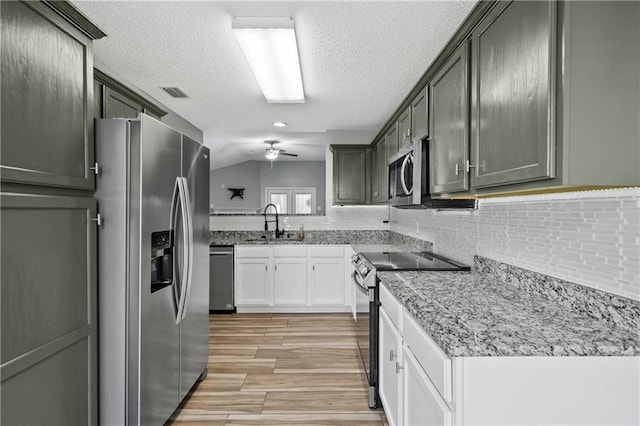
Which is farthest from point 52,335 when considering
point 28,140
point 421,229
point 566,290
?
point 421,229

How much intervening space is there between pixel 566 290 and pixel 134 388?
6.69 ft

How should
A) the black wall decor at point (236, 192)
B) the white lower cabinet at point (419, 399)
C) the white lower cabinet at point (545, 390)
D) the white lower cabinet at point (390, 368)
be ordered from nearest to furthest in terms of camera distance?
the white lower cabinet at point (545, 390) → the white lower cabinet at point (419, 399) → the white lower cabinet at point (390, 368) → the black wall decor at point (236, 192)

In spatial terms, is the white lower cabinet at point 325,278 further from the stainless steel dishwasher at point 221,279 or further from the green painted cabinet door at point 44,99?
the green painted cabinet door at point 44,99

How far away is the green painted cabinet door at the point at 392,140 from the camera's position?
3.57 meters

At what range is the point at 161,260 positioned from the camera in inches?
84.7

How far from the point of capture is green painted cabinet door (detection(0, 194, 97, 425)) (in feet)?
4.36

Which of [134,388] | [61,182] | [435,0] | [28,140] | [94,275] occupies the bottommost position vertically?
[134,388]

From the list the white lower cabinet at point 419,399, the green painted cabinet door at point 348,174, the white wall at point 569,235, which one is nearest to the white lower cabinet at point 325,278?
the green painted cabinet door at point 348,174

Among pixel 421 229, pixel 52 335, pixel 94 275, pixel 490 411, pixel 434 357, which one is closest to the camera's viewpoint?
pixel 490 411

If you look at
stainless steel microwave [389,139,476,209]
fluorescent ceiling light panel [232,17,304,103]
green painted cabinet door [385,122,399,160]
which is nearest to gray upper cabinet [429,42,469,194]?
stainless steel microwave [389,139,476,209]

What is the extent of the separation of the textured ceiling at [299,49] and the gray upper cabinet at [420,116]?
0.24m

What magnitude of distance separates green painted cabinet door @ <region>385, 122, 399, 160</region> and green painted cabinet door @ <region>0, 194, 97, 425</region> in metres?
2.62

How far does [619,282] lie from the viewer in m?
1.26

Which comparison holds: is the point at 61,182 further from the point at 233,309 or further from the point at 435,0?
the point at 233,309
